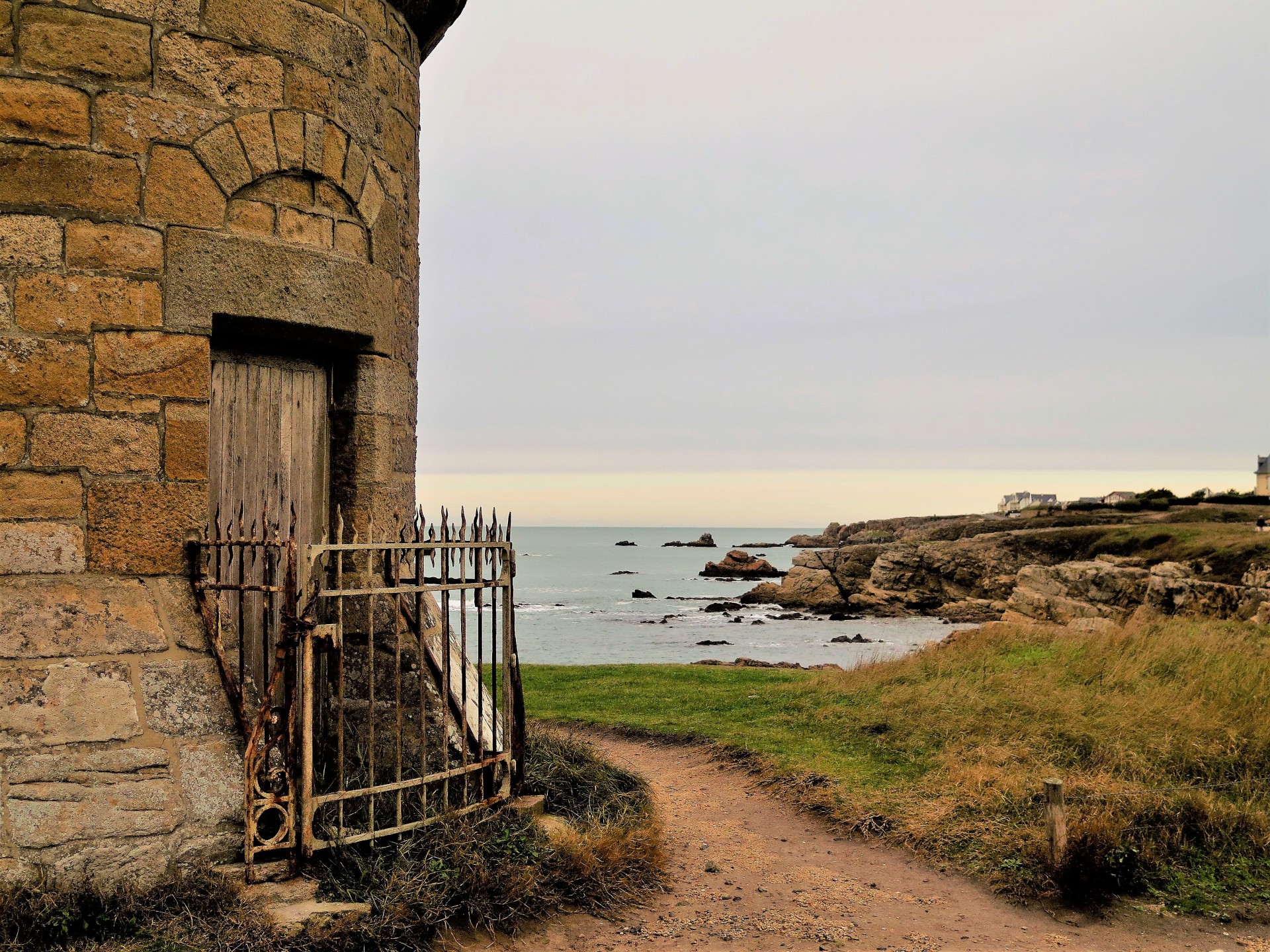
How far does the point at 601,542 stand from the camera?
197500mm

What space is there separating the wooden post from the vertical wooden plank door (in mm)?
4763

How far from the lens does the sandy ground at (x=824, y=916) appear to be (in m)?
5.00

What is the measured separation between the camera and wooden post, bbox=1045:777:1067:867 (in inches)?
220

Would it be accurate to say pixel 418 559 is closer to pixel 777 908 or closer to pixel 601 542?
pixel 777 908

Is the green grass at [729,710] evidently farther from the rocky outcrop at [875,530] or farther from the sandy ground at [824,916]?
the rocky outcrop at [875,530]

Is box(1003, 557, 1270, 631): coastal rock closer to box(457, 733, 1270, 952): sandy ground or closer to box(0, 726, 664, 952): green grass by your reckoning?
box(457, 733, 1270, 952): sandy ground

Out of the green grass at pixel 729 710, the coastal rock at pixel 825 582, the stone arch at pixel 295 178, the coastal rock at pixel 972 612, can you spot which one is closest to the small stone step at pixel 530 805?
the green grass at pixel 729 710

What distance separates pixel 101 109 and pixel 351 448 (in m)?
2.30

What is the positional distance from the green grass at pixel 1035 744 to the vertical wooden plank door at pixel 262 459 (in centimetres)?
451

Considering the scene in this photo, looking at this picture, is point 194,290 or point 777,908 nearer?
point 194,290

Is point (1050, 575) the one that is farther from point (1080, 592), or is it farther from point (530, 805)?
point (530, 805)

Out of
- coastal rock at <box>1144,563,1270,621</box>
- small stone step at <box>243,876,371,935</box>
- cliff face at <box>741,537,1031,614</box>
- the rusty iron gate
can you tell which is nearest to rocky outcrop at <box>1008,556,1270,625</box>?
coastal rock at <box>1144,563,1270,621</box>

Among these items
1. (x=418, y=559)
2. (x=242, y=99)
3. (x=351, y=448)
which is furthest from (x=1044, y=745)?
(x=242, y=99)

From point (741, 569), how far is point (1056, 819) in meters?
74.4
